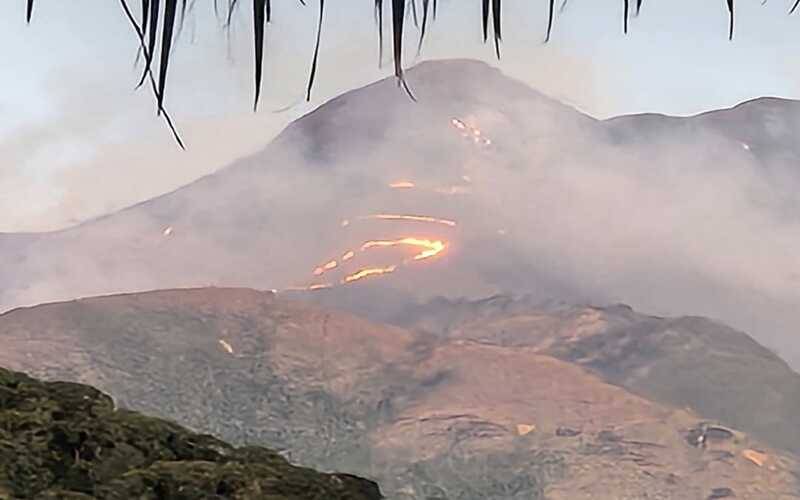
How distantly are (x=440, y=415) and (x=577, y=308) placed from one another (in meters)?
0.36

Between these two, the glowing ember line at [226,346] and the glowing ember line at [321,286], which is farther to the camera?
the glowing ember line at [321,286]

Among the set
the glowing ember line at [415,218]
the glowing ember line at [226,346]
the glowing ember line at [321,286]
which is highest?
the glowing ember line at [415,218]

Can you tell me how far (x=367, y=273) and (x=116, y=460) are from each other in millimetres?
1497

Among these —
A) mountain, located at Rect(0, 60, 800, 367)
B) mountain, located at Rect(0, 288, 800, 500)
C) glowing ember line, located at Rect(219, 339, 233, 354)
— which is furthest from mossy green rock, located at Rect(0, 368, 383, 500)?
mountain, located at Rect(0, 60, 800, 367)

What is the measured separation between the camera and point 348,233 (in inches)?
69.2

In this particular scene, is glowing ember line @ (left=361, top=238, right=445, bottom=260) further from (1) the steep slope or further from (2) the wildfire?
(2) the wildfire

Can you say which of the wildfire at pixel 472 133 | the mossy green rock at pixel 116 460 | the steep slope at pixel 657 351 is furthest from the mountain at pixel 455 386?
the mossy green rock at pixel 116 460

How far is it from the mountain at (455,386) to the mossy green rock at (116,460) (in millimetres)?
912

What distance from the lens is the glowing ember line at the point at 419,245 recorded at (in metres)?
1.74

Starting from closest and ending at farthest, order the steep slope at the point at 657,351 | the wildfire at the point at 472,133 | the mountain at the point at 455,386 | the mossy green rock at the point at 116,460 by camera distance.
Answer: the mossy green rock at the point at 116,460 → the mountain at the point at 455,386 → the steep slope at the point at 657,351 → the wildfire at the point at 472,133

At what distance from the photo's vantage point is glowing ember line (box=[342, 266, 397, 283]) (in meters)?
1.72

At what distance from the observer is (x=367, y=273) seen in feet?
5.69

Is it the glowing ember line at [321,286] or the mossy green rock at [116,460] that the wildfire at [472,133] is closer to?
the glowing ember line at [321,286]

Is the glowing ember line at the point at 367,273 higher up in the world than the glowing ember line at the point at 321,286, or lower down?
higher up
